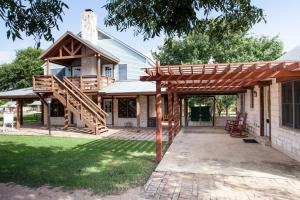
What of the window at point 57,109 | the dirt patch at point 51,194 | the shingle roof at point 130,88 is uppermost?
the shingle roof at point 130,88

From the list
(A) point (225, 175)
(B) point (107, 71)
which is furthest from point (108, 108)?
(A) point (225, 175)

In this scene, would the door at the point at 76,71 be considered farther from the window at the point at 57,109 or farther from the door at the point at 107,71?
the window at the point at 57,109

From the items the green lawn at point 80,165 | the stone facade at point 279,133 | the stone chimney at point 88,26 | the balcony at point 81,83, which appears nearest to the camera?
the green lawn at point 80,165

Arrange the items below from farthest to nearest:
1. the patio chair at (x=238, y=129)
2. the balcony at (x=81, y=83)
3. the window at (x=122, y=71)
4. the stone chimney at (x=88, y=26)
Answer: the stone chimney at (x=88, y=26) → the window at (x=122, y=71) → the balcony at (x=81, y=83) → the patio chair at (x=238, y=129)

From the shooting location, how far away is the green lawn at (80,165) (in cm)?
563

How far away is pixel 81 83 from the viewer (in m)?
16.3

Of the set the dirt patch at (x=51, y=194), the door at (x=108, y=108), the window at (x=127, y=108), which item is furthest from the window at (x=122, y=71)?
the dirt patch at (x=51, y=194)

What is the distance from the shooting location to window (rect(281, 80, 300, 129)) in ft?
23.5

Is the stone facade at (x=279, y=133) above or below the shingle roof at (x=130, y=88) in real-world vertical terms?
below

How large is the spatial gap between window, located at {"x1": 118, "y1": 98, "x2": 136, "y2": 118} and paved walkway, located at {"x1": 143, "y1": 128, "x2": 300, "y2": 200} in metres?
9.63

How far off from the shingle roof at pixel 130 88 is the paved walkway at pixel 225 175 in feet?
22.5

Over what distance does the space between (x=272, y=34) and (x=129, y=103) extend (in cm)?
1718

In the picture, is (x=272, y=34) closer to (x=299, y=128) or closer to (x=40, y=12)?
(x=299, y=128)

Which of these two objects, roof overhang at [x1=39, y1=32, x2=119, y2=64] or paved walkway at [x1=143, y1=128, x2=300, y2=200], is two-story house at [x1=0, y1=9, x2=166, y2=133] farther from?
paved walkway at [x1=143, y1=128, x2=300, y2=200]
